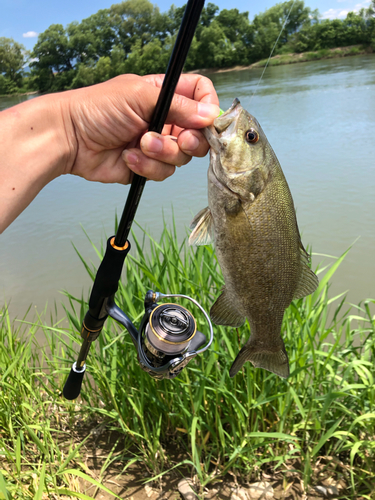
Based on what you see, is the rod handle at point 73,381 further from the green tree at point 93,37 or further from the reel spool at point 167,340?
the green tree at point 93,37

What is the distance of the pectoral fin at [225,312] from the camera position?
4.85ft

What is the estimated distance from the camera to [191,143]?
1610 mm

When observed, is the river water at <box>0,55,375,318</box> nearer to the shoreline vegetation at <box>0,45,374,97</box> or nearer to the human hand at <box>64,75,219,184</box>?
the human hand at <box>64,75,219,184</box>

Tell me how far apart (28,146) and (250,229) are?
1.02m

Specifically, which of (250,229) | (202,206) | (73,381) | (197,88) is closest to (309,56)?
(202,206)

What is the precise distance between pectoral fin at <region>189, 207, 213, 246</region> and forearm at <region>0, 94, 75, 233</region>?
763 millimetres

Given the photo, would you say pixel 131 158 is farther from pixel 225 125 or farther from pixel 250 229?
pixel 250 229

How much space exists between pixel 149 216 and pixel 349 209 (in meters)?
3.91

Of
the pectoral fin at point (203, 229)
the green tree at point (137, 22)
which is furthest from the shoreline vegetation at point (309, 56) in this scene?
the pectoral fin at point (203, 229)

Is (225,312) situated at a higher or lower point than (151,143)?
lower

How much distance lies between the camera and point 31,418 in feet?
7.90

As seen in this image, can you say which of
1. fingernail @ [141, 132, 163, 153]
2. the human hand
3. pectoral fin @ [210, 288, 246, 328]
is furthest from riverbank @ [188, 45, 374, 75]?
pectoral fin @ [210, 288, 246, 328]

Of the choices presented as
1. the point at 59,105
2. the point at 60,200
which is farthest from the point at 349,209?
the point at 60,200

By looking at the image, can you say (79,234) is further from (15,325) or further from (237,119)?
(237,119)
